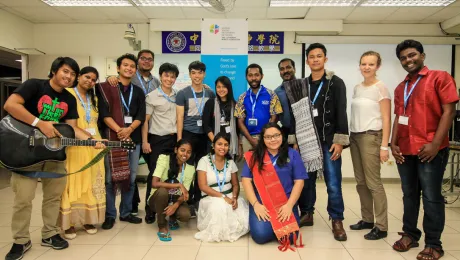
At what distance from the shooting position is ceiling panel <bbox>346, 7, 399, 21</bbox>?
514 cm

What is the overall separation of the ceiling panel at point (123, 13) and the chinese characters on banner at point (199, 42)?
511 millimetres

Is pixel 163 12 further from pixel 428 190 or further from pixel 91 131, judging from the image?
pixel 428 190

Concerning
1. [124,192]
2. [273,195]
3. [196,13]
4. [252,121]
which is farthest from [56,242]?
[196,13]

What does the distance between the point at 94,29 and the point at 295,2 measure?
370 cm

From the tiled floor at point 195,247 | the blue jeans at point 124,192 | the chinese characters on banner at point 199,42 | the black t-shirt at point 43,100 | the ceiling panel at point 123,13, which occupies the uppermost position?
the ceiling panel at point 123,13

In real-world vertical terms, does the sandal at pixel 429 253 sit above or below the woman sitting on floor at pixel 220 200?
below

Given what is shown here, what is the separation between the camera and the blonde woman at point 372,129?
2.79m

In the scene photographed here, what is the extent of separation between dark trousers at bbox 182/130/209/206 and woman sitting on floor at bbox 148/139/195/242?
175 millimetres

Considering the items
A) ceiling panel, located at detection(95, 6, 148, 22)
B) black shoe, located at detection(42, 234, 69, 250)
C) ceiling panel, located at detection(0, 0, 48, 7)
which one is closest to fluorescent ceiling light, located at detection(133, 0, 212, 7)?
ceiling panel, located at detection(95, 6, 148, 22)

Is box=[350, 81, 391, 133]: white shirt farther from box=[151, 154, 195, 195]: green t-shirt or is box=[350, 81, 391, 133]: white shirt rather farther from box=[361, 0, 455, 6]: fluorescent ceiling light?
box=[361, 0, 455, 6]: fluorescent ceiling light

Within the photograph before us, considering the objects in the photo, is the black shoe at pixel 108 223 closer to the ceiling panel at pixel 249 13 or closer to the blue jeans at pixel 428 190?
the blue jeans at pixel 428 190

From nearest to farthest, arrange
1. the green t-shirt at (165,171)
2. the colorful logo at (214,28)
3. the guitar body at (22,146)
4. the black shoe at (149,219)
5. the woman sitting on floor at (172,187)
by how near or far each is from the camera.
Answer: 1. the guitar body at (22,146)
2. the woman sitting on floor at (172,187)
3. the green t-shirt at (165,171)
4. the black shoe at (149,219)
5. the colorful logo at (214,28)

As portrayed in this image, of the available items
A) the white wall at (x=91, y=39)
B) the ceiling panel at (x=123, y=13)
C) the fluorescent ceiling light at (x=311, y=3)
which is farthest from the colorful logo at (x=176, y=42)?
the fluorescent ceiling light at (x=311, y=3)

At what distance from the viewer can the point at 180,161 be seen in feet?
10.5
